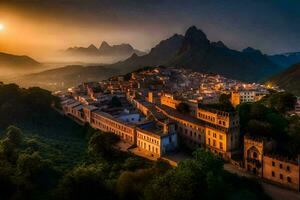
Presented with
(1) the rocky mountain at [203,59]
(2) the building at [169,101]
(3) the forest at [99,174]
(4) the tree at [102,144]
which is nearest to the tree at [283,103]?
(2) the building at [169,101]

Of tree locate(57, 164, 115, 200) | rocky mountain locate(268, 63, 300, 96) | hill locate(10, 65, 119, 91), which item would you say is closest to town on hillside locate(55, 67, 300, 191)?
tree locate(57, 164, 115, 200)

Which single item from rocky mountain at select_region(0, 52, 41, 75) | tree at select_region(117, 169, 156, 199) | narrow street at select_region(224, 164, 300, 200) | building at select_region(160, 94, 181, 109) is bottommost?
narrow street at select_region(224, 164, 300, 200)

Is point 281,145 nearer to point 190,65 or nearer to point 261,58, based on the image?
point 190,65

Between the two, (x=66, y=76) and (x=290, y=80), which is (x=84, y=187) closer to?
(x=290, y=80)

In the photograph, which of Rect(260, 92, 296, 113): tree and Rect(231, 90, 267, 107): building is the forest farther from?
Rect(231, 90, 267, 107): building

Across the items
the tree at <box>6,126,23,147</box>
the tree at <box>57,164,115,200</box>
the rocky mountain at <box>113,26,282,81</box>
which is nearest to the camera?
the tree at <box>57,164,115,200</box>

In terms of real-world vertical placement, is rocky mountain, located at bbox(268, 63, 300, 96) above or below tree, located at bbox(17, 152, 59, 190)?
above
